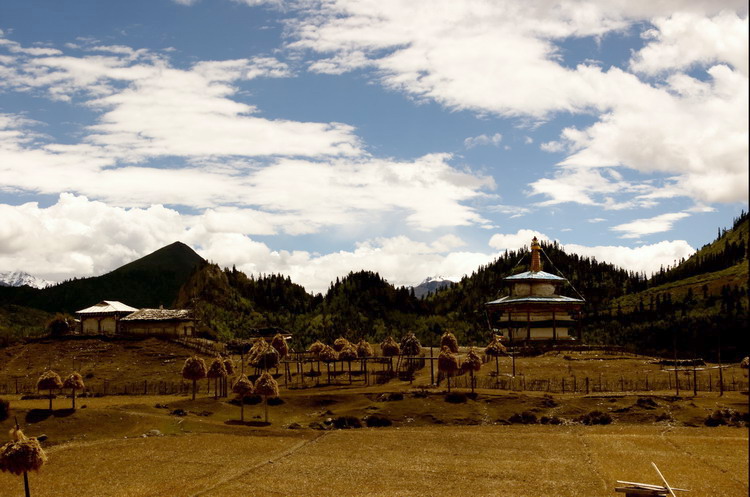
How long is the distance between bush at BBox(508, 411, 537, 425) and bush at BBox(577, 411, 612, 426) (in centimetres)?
433

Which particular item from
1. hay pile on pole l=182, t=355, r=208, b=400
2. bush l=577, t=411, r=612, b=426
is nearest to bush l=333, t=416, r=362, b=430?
hay pile on pole l=182, t=355, r=208, b=400

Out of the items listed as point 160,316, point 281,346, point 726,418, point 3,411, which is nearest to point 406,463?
point 726,418

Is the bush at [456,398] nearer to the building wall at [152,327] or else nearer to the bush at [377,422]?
the bush at [377,422]

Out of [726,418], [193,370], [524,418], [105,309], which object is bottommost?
[524,418]

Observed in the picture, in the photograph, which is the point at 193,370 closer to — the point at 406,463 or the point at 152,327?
the point at 406,463

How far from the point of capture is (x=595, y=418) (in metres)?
72.6

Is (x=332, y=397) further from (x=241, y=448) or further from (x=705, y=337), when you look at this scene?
(x=705, y=337)

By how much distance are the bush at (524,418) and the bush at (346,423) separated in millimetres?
14948

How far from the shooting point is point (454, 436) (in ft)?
220

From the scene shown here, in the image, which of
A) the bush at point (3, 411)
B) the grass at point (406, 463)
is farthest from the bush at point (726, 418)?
the bush at point (3, 411)

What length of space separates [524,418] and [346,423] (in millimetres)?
17385

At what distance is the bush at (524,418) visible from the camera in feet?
240

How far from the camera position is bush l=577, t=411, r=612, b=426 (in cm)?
7169

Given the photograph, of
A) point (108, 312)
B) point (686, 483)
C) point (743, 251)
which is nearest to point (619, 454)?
point (686, 483)
